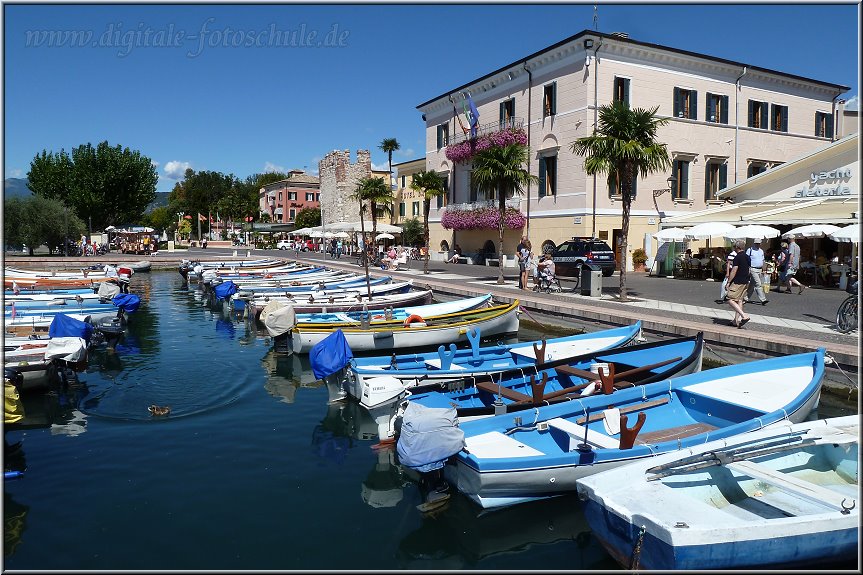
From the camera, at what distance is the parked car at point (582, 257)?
1133 inches

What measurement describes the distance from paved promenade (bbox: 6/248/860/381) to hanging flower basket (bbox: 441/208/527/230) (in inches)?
344

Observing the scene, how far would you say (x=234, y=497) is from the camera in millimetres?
8094

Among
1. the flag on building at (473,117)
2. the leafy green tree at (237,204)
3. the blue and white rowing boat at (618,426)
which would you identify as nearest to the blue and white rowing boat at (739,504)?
the blue and white rowing boat at (618,426)

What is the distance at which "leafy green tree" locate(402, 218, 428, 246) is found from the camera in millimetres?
55875

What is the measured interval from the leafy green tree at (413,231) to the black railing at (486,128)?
40.2 ft

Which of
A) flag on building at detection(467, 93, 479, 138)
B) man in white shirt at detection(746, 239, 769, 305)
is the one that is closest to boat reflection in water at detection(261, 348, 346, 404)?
man in white shirt at detection(746, 239, 769, 305)

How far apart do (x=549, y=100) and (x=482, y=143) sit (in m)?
5.71

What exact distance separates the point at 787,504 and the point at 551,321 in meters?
13.7

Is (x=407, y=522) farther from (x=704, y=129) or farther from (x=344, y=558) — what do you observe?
(x=704, y=129)

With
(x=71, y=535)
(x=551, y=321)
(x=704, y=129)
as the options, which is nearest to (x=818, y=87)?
(x=704, y=129)

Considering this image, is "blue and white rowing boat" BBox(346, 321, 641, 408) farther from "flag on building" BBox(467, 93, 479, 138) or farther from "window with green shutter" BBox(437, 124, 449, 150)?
"window with green shutter" BBox(437, 124, 449, 150)

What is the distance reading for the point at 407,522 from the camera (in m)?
7.49

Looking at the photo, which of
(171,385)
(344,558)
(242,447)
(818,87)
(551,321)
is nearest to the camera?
(344,558)

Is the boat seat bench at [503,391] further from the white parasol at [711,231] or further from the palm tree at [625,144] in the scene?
the white parasol at [711,231]
